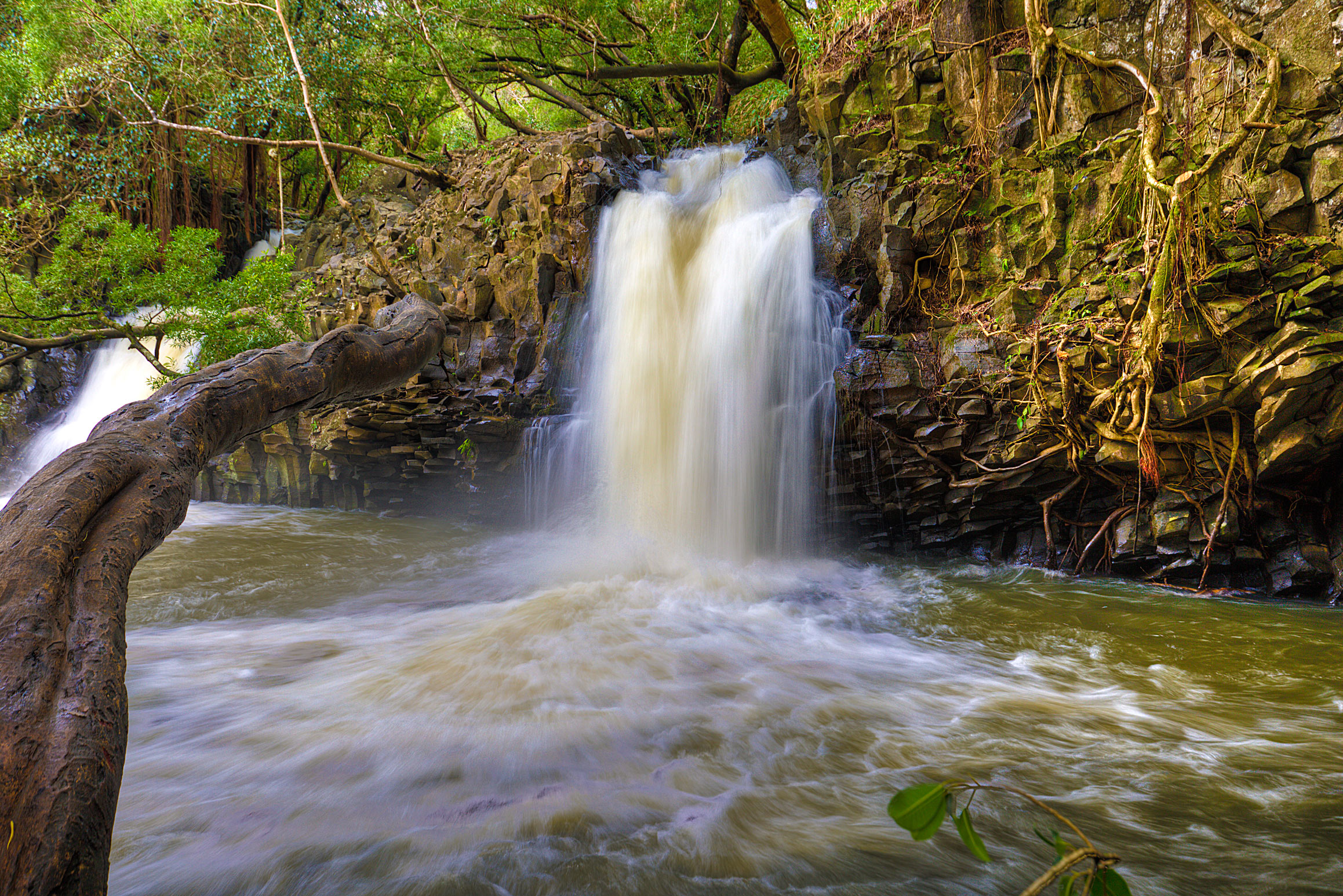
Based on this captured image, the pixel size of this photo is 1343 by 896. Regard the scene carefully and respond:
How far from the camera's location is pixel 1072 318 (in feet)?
16.0

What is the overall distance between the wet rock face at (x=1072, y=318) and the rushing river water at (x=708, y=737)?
26.5 inches

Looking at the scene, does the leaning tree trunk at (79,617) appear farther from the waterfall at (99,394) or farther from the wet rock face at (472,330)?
the waterfall at (99,394)

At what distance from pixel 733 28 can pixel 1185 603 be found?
404 inches

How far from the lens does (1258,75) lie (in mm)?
4301

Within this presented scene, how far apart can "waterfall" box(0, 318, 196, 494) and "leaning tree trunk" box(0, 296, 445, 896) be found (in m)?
9.84

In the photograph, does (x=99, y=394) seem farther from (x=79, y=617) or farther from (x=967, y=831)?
(x=967, y=831)

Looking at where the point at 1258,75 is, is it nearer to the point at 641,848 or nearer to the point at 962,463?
the point at 962,463

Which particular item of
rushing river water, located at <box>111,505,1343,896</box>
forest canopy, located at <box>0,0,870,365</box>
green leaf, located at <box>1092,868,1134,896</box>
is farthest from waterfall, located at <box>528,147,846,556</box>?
green leaf, located at <box>1092,868,1134,896</box>

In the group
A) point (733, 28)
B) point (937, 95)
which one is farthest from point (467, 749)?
point (733, 28)

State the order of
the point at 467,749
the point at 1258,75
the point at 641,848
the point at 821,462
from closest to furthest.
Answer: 1. the point at 641,848
2. the point at 467,749
3. the point at 1258,75
4. the point at 821,462

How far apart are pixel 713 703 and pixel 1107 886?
90.4 inches

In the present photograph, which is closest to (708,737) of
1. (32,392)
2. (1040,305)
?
(1040,305)

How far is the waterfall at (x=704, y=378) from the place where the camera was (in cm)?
600

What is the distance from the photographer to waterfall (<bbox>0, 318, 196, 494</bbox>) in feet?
34.6
